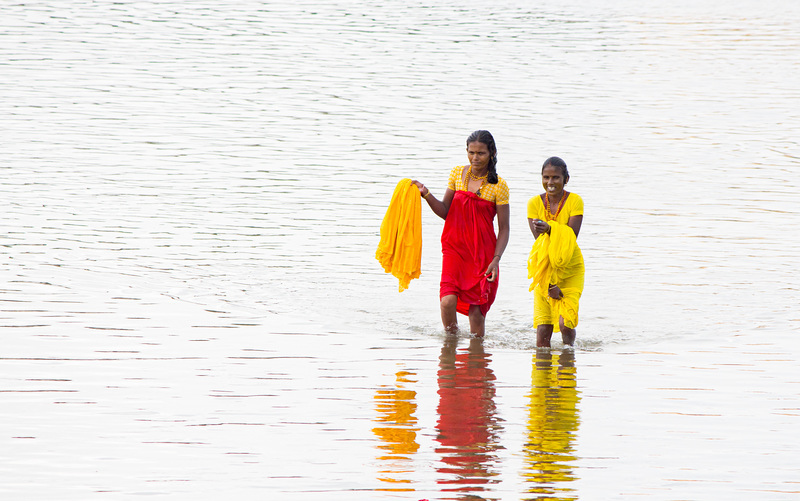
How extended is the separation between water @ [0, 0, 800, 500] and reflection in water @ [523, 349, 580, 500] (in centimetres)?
3

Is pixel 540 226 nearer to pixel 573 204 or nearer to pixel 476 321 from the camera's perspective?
pixel 573 204

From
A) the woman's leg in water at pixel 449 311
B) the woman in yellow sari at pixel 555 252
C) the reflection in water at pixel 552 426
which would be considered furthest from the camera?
the woman's leg in water at pixel 449 311

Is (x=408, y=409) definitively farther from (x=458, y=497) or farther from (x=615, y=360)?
(x=615, y=360)

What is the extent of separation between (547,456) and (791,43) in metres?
32.6

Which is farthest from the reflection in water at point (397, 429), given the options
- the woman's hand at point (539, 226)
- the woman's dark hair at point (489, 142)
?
the woman's dark hair at point (489, 142)

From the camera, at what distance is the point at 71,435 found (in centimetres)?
647

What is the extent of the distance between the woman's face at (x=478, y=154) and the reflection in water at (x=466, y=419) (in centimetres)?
149

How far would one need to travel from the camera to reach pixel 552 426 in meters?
6.83

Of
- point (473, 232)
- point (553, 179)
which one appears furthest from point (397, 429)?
point (473, 232)

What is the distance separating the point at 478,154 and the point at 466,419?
7.99ft

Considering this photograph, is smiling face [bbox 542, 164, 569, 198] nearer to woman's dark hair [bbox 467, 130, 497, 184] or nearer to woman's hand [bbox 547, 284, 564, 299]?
woman's dark hair [bbox 467, 130, 497, 184]

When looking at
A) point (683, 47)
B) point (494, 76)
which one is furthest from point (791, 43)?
point (494, 76)

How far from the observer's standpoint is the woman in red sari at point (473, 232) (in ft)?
28.8

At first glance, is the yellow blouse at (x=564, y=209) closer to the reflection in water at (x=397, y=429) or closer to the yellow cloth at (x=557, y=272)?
the yellow cloth at (x=557, y=272)
